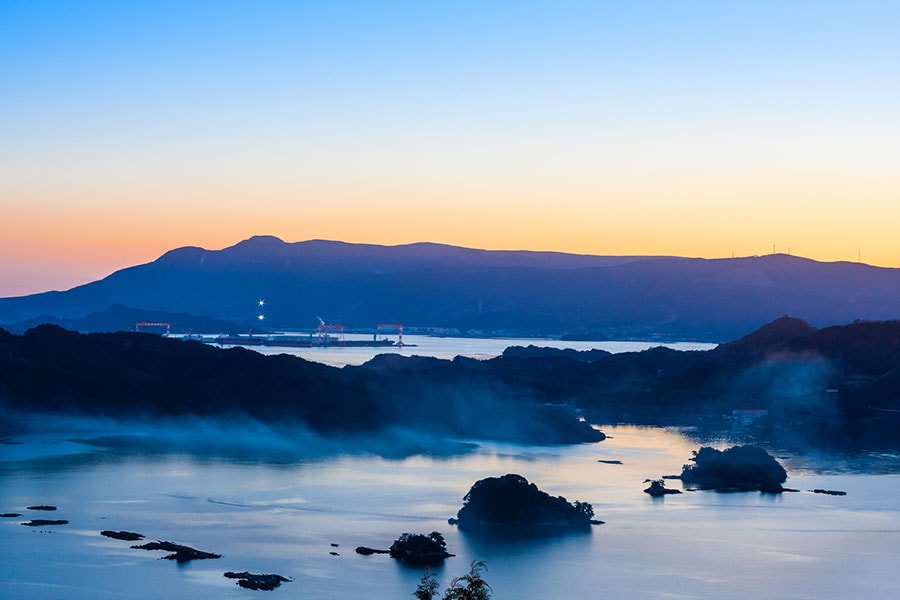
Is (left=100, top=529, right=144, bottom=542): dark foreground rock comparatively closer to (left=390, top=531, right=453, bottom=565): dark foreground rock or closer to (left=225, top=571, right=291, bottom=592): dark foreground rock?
(left=225, top=571, right=291, bottom=592): dark foreground rock

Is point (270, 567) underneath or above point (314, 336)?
underneath

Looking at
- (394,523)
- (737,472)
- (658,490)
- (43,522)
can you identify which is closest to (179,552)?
(43,522)

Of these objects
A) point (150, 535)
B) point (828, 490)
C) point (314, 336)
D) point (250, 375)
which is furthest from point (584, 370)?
point (314, 336)

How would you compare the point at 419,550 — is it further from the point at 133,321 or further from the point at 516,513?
the point at 133,321

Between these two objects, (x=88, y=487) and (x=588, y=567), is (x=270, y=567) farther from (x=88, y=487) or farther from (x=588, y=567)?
(x=88, y=487)

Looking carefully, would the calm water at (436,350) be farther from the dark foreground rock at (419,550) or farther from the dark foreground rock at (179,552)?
the dark foreground rock at (419,550)

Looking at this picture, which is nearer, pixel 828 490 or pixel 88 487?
pixel 88 487
